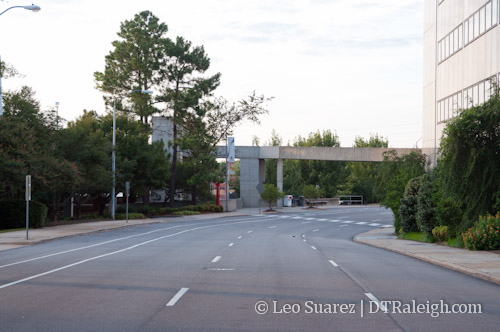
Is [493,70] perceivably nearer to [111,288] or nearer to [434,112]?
[434,112]

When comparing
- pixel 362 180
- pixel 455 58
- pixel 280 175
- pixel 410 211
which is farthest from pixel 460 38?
pixel 362 180

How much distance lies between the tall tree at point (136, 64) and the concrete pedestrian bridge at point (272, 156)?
14263 mm

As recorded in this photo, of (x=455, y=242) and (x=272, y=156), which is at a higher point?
(x=272, y=156)

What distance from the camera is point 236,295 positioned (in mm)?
10414

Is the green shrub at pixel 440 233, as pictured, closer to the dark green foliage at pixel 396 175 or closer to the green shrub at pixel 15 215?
the dark green foliage at pixel 396 175

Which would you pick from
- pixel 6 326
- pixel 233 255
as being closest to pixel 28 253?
pixel 233 255

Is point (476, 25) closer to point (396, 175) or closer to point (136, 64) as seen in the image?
point (396, 175)

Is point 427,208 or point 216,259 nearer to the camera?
point 216,259

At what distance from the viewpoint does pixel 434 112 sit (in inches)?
1470

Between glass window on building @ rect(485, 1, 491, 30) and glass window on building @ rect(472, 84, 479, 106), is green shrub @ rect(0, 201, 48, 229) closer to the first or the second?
glass window on building @ rect(472, 84, 479, 106)

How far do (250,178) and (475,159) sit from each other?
52.7 meters

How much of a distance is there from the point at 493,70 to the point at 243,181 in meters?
47.4

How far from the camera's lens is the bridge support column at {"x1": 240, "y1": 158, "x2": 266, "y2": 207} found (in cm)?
7219

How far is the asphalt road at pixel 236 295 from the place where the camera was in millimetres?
8031
